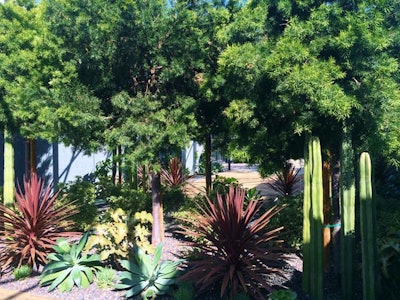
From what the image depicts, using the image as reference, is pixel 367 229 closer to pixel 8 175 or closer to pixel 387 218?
pixel 387 218

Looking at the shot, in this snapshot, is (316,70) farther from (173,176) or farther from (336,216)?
(173,176)

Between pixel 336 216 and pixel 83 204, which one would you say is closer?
pixel 336 216

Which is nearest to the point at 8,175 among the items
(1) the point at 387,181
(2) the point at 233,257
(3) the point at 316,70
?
(2) the point at 233,257

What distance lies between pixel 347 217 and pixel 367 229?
0.48 meters

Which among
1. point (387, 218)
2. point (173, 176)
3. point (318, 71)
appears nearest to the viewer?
point (318, 71)

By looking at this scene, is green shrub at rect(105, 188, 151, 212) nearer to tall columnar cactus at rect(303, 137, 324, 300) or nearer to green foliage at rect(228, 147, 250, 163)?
green foliage at rect(228, 147, 250, 163)

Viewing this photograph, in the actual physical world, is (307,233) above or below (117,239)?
above

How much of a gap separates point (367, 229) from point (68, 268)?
3650 mm

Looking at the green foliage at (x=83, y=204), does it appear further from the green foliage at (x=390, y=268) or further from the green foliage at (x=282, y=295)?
the green foliage at (x=390, y=268)

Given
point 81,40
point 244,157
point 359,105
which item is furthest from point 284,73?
point 81,40

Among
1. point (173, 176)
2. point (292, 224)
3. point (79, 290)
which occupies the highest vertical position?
point (173, 176)

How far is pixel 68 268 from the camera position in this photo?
492 cm

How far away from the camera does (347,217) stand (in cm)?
415

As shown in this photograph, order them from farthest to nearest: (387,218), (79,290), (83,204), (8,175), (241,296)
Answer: (83,204) → (8,175) → (387,218) → (79,290) → (241,296)
